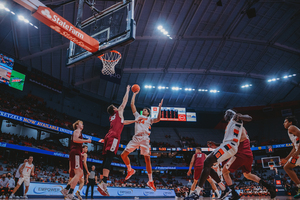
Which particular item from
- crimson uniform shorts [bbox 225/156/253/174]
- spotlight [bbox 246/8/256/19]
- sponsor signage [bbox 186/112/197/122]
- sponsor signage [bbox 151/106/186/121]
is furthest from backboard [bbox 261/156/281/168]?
crimson uniform shorts [bbox 225/156/253/174]

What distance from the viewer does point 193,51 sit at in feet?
89.4

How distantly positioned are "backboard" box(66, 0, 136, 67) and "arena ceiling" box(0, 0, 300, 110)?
1160 centimetres

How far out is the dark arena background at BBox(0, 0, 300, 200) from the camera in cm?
1888

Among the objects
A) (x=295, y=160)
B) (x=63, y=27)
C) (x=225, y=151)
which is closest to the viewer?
(x=225, y=151)

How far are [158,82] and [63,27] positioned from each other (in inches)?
988

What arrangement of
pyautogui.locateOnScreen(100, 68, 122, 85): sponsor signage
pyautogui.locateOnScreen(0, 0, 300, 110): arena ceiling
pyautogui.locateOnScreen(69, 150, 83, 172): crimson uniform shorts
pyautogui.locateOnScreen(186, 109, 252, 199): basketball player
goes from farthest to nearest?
pyautogui.locateOnScreen(100, 68, 122, 85): sponsor signage → pyautogui.locateOnScreen(0, 0, 300, 110): arena ceiling → pyautogui.locateOnScreen(69, 150, 83, 172): crimson uniform shorts → pyautogui.locateOnScreen(186, 109, 252, 199): basketball player

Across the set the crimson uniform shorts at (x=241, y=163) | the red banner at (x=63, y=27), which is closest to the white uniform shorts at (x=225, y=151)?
the crimson uniform shorts at (x=241, y=163)

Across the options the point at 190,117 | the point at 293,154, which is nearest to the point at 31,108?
the point at 190,117

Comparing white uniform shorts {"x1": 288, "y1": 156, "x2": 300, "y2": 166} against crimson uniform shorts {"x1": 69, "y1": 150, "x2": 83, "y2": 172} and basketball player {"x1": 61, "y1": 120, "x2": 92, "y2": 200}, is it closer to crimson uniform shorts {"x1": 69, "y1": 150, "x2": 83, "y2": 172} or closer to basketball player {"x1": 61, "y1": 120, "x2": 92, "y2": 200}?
basketball player {"x1": 61, "y1": 120, "x2": 92, "y2": 200}

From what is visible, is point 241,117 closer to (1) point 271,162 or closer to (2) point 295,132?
(2) point 295,132

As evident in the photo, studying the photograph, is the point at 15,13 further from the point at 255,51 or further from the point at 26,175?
the point at 255,51

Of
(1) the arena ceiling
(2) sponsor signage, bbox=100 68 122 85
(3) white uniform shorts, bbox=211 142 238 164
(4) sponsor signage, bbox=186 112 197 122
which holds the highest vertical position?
(1) the arena ceiling

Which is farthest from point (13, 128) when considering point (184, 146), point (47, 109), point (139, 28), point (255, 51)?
point (255, 51)

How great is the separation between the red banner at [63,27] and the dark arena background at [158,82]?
27.8 inches
